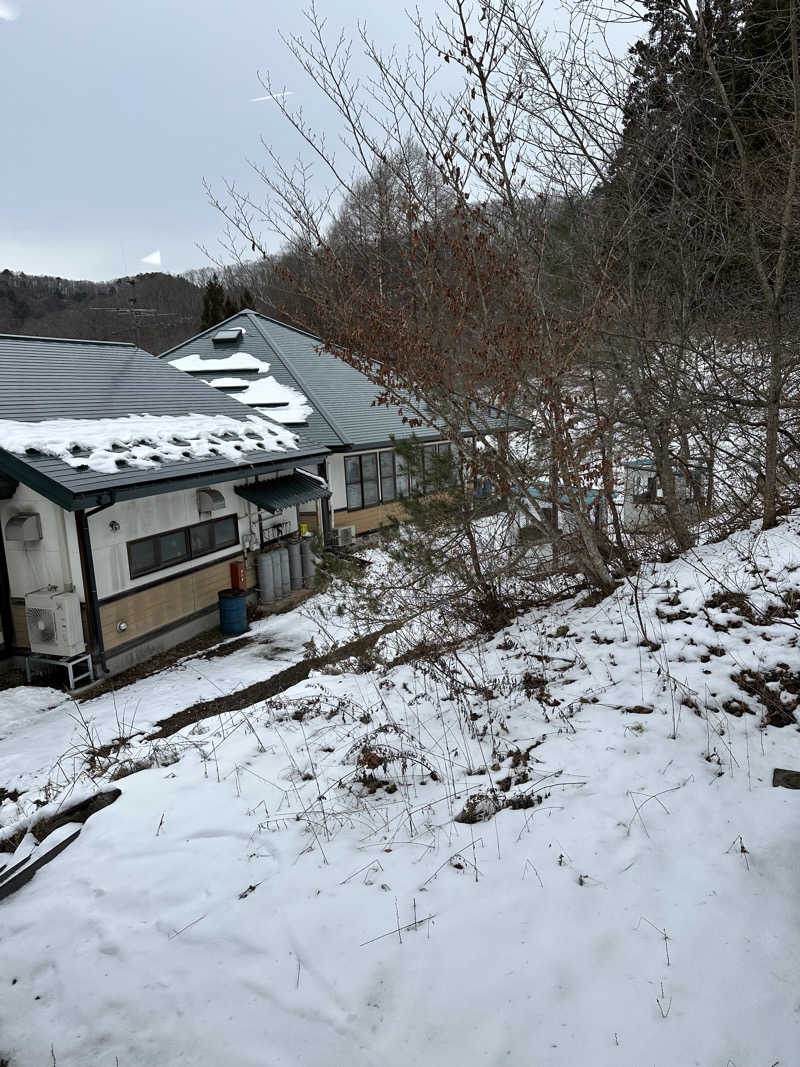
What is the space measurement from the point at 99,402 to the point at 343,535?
23.2 feet

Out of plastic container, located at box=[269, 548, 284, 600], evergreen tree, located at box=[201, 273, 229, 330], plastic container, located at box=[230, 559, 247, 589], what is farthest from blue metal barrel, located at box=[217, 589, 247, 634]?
evergreen tree, located at box=[201, 273, 229, 330]

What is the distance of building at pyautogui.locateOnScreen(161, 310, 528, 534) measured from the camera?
18.5 m

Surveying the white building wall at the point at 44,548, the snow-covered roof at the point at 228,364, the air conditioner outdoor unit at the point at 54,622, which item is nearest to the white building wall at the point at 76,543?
the white building wall at the point at 44,548

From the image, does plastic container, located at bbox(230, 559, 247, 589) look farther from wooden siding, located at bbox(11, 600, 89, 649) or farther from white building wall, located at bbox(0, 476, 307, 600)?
wooden siding, located at bbox(11, 600, 89, 649)

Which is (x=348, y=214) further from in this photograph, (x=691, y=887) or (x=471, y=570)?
(x=691, y=887)

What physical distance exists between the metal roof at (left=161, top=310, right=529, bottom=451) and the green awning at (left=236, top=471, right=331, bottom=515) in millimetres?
2149

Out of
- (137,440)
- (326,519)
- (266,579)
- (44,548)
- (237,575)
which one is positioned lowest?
(266,579)

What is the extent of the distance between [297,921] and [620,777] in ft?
6.35

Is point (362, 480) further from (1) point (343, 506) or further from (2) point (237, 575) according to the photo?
(2) point (237, 575)

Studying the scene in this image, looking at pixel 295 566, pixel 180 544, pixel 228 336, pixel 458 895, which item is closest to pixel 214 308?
pixel 228 336

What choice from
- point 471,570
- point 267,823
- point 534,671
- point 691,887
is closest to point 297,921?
point 267,823

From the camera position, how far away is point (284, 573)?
575 inches

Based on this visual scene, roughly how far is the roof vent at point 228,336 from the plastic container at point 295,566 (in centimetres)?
953

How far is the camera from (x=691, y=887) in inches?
117
